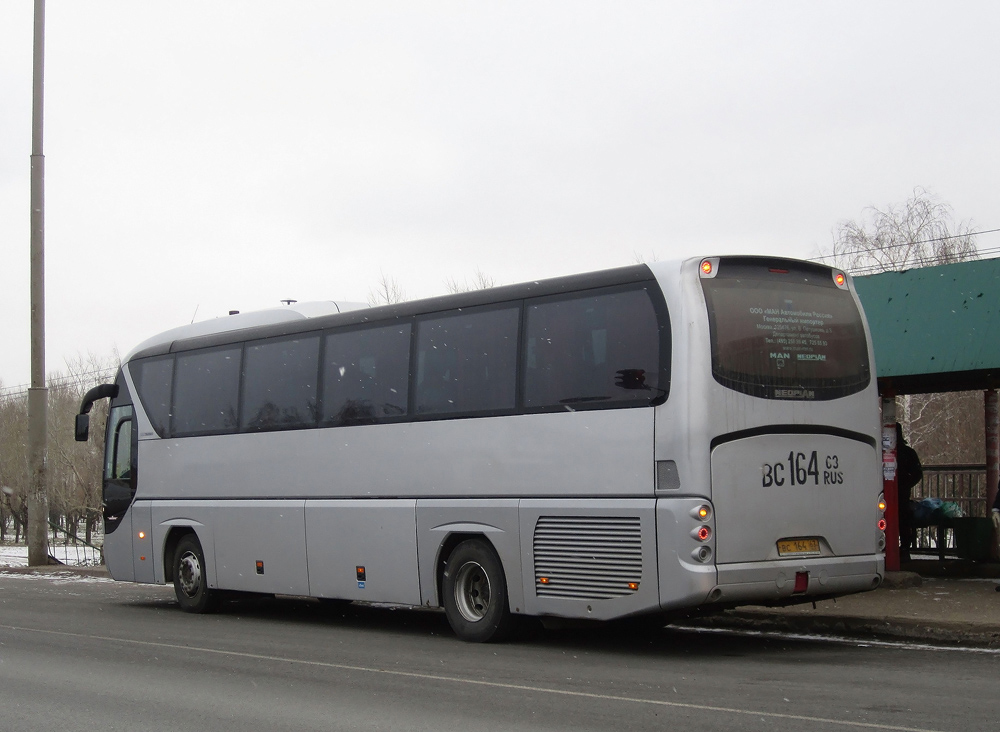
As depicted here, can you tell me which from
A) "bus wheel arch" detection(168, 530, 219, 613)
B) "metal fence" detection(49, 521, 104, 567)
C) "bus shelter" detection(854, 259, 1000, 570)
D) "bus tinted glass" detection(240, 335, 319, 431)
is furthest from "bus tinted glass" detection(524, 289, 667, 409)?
"metal fence" detection(49, 521, 104, 567)

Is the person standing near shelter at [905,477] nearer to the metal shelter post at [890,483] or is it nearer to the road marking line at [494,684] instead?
the metal shelter post at [890,483]

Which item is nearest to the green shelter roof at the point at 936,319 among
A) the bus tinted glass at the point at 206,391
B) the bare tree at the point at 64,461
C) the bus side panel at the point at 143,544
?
the bus tinted glass at the point at 206,391

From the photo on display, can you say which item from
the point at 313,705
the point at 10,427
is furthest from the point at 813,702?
the point at 10,427

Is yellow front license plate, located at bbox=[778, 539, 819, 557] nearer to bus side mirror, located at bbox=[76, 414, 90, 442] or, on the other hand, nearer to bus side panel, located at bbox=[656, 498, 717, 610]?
bus side panel, located at bbox=[656, 498, 717, 610]

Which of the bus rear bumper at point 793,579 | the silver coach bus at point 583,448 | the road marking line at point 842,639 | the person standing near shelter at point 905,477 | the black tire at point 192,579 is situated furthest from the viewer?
the person standing near shelter at point 905,477

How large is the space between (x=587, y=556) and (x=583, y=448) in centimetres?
A: 96

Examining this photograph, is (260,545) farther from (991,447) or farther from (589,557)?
(991,447)

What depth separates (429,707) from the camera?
8.42m

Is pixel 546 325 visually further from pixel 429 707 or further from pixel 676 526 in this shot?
pixel 429 707

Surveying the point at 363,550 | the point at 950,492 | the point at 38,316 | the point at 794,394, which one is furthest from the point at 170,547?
the point at 950,492

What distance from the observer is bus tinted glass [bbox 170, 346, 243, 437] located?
15.8 meters

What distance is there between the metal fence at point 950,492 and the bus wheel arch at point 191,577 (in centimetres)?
1109

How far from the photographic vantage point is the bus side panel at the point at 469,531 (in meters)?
11.8

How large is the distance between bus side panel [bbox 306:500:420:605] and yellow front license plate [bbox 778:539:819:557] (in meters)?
3.96
